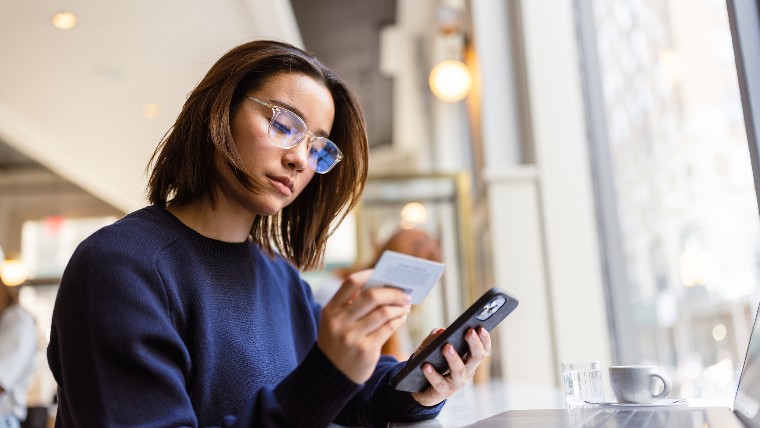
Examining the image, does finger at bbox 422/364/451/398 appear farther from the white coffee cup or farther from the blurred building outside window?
the blurred building outside window

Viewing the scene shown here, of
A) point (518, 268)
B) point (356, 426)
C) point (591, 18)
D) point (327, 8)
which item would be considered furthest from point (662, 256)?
point (327, 8)

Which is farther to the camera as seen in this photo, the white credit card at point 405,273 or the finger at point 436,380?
the finger at point 436,380

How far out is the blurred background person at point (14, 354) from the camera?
2.64m

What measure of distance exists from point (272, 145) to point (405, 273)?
338 millimetres

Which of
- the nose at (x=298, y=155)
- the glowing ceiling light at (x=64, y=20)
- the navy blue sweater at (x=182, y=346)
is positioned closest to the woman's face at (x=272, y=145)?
the nose at (x=298, y=155)

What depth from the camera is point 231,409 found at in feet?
3.01

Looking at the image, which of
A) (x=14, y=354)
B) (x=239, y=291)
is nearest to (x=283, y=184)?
(x=239, y=291)

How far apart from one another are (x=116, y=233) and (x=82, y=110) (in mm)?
5370

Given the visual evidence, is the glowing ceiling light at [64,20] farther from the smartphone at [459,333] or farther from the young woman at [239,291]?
the smartphone at [459,333]

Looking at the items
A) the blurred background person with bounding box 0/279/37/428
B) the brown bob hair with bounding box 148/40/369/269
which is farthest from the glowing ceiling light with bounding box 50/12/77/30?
the brown bob hair with bounding box 148/40/369/269

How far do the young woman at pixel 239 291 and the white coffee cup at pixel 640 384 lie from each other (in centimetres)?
30

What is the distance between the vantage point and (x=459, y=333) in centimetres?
89

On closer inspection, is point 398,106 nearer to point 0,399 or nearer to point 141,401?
point 0,399

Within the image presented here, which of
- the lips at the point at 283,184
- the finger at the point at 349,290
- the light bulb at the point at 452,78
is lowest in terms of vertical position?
the finger at the point at 349,290
